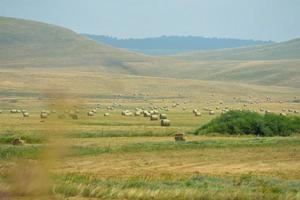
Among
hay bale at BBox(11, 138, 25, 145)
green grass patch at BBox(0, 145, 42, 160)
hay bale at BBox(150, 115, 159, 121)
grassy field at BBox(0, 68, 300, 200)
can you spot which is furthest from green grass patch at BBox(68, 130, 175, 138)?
hay bale at BBox(150, 115, 159, 121)

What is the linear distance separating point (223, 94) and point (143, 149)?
8449cm

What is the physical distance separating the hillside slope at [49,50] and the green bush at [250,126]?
117 m

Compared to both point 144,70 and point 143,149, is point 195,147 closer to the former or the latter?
point 143,149

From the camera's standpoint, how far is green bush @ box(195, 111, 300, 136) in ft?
113

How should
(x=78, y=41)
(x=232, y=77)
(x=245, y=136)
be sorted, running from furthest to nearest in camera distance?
(x=78, y=41) → (x=232, y=77) → (x=245, y=136)

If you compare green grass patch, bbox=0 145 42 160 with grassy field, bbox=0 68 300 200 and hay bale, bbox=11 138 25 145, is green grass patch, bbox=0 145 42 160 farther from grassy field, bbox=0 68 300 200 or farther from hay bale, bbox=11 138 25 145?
hay bale, bbox=11 138 25 145

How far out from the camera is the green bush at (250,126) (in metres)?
34.4

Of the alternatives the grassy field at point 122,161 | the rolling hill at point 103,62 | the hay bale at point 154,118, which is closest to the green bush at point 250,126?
the grassy field at point 122,161

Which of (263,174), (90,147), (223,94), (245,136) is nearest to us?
(263,174)

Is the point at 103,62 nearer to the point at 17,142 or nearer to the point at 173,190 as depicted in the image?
the point at 17,142

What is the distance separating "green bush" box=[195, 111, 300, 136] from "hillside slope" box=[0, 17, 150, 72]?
116786 mm

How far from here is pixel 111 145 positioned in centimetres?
2662

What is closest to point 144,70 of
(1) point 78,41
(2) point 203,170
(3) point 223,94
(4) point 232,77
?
(4) point 232,77

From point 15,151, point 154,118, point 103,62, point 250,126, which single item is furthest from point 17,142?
point 103,62
